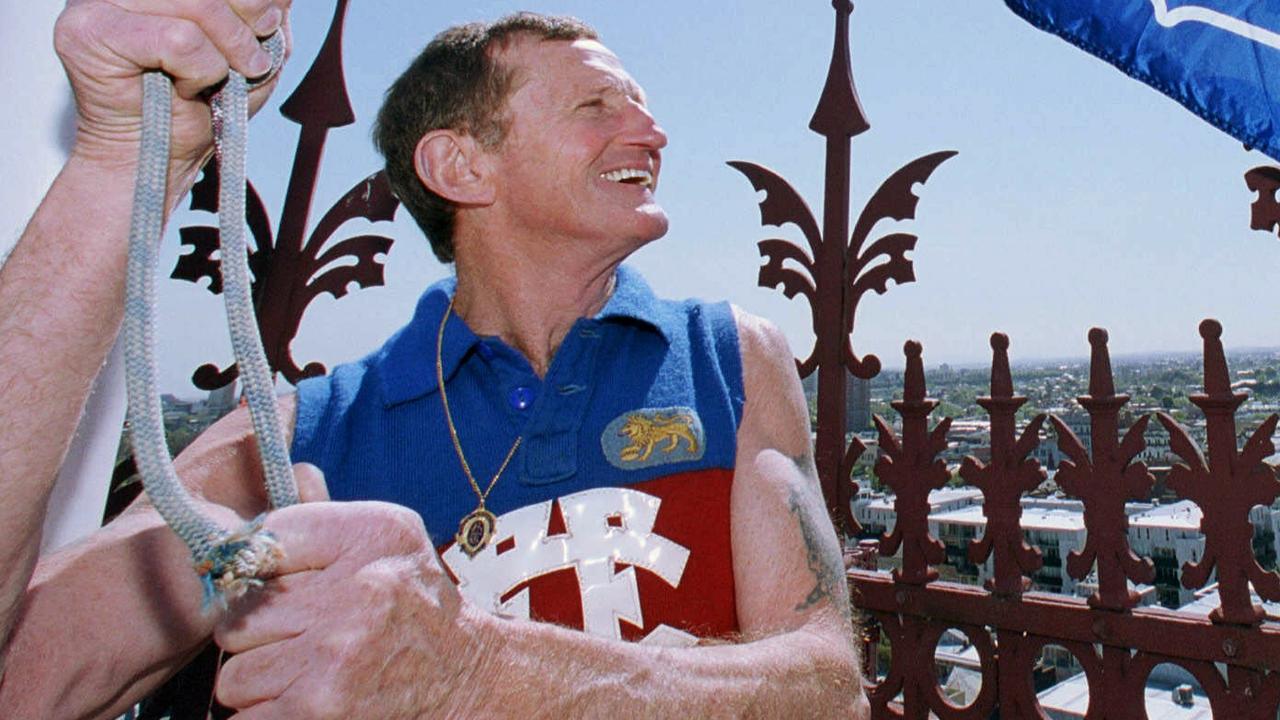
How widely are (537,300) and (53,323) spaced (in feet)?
3.44

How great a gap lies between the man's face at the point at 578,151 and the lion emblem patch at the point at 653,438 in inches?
18.1

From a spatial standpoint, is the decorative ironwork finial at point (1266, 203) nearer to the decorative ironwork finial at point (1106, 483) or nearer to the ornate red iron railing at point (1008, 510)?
the ornate red iron railing at point (1008, 510)

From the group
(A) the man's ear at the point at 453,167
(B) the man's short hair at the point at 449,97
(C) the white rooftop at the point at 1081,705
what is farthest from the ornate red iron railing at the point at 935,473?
(A) the man's ear at the point at 453,167

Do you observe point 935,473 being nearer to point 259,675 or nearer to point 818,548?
point 818,548

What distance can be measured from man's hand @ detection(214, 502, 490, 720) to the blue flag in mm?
2917

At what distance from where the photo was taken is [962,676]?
2.40 m

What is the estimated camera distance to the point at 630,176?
2020 mm

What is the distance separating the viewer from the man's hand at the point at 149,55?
97 cm

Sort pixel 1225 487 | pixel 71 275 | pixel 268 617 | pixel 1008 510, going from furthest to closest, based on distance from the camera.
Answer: pixel 1008 510 < pixel 1225 487 < pixel 71 275 < pixel 268 617

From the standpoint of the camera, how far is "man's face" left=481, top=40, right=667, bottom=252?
75.5 inches

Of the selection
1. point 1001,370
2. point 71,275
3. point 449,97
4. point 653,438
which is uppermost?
point 449,97

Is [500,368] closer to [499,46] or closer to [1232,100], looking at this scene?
[499,46]

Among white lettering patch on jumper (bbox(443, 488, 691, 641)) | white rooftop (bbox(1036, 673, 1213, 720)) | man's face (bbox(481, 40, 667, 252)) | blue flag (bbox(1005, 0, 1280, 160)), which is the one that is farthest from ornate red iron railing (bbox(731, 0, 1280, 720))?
white lettering patch on jumper (bbox(443, 488, 691, 641))

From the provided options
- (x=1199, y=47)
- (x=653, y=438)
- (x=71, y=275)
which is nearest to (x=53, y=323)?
(x=71, y=275)
